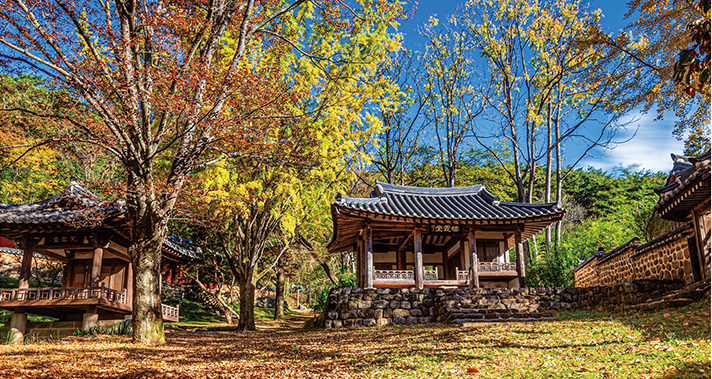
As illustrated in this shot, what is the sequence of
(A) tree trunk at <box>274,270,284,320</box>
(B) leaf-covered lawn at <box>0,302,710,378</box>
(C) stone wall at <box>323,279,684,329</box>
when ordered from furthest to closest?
(A) tree trunk at <box>274,270,284,320</box> < (C) stone wall at <box>323,279,684,329</box> < (B) leaf-covered lawn at <box>0,302,710,378</box>

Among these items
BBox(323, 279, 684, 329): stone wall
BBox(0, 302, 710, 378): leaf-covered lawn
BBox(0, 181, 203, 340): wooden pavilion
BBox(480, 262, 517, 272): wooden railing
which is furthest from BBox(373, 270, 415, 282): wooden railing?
BBox(0, 181, 203, 340): wooden pavilion

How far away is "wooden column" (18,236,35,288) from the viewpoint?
52.1 feet

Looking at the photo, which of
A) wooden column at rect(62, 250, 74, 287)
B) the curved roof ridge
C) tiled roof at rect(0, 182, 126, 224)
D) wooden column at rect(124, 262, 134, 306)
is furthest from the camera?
the curved roof ridge

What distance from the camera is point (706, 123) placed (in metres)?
12.1

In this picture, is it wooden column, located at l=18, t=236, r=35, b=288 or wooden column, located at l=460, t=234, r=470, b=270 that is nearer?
wooden column, located at l=18, t=236, r=35, b=288

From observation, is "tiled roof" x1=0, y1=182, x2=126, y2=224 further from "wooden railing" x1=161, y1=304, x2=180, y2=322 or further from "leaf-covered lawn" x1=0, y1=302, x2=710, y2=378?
"leaf-covered lawn" x1=0, y1=302, x2=710, y2=378

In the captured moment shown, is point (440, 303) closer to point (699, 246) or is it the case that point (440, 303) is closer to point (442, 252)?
point (699, 246)

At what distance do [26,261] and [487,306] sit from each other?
1586 cm

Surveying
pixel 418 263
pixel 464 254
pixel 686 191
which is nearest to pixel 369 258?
pixel 418 263

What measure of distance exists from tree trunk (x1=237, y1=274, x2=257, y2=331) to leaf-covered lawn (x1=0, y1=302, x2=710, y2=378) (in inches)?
244

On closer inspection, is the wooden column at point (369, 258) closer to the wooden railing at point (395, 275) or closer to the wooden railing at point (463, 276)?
the wooden railing at point (395, 275)

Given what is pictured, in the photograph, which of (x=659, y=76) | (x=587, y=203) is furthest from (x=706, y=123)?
(x=587, y=203)

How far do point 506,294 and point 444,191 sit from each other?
694 cm

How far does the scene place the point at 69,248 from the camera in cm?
1680
